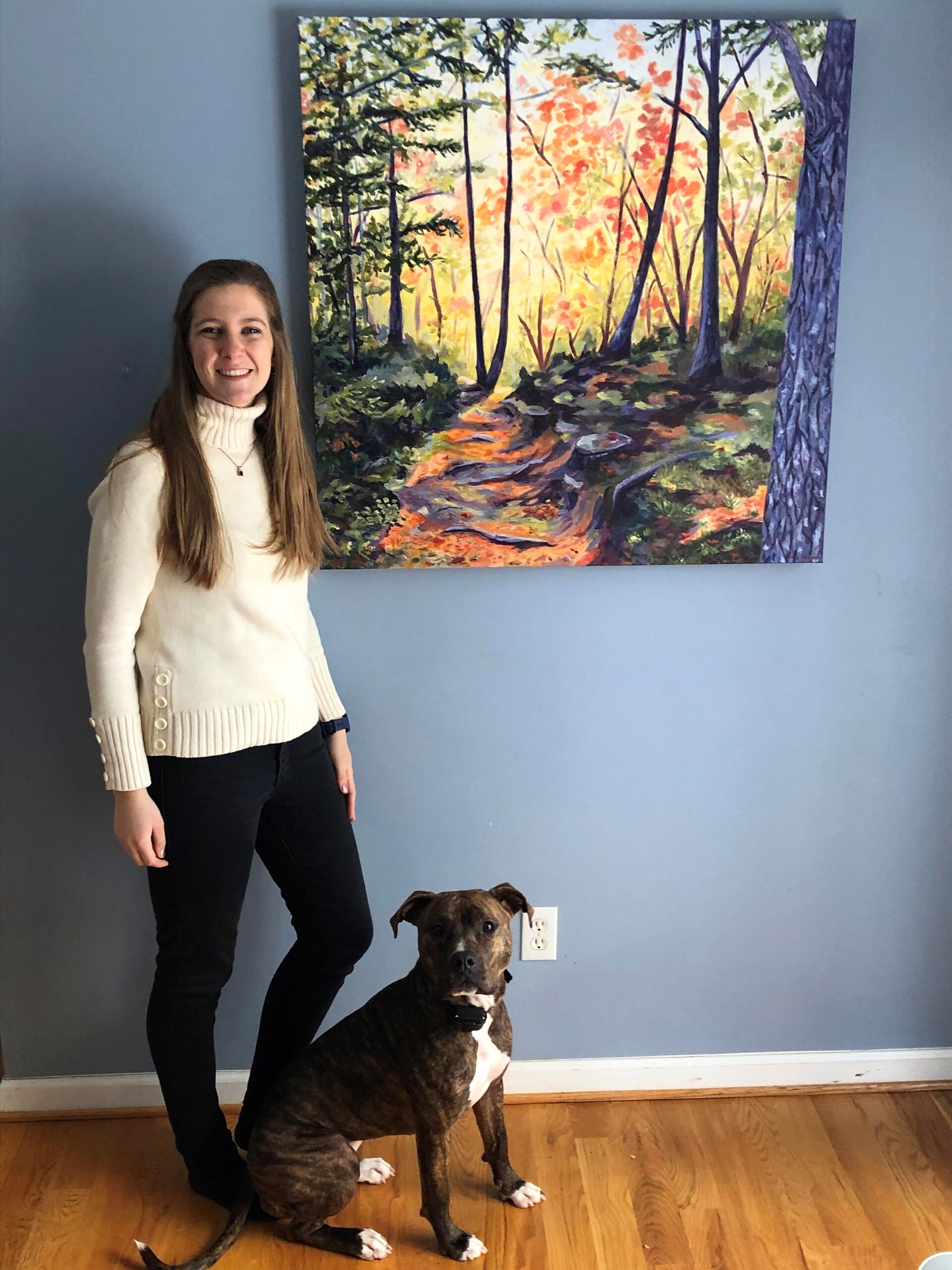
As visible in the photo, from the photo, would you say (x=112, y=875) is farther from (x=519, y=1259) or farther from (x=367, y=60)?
(x=367, y=60)

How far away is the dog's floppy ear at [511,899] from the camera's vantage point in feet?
5.32

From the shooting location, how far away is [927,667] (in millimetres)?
1888

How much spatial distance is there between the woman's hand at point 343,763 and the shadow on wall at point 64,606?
43 cm

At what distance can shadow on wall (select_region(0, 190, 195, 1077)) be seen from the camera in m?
1.69

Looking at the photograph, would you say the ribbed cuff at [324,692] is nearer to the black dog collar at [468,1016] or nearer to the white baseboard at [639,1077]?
the black dog collar at [468,1016]

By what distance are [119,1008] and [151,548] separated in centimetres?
98

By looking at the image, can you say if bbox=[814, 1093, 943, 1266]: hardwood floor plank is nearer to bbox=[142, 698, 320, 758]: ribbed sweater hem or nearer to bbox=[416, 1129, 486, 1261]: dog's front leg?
bbox=[416, 1129, 486, 1261]: dog's front leg

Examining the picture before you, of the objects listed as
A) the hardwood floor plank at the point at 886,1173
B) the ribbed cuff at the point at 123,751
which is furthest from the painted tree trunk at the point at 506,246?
the hardwood floor plank at the point at 886,1173

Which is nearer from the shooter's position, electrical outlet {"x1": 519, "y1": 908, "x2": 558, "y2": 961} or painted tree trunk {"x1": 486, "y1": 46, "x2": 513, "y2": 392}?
painted tree trunk {"x1": 486, "y1": 46, "x2": 513, "y2": 392}

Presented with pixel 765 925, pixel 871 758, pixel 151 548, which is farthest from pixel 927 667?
pixel 151 548

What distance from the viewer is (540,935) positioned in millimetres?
1961

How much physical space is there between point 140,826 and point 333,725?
37 centimetres

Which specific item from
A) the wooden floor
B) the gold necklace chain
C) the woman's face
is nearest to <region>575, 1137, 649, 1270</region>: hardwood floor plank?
the wooden floor

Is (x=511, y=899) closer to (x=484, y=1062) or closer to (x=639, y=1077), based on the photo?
(x=484, y=1062)
